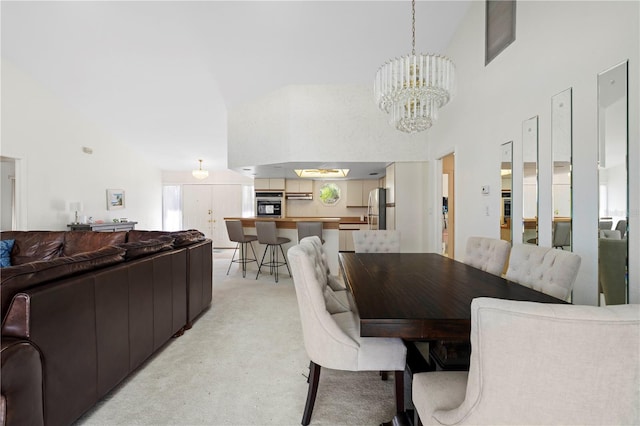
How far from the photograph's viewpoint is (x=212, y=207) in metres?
8.80

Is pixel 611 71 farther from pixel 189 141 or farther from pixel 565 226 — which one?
pixel 189 141

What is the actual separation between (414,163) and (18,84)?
6.52 metres

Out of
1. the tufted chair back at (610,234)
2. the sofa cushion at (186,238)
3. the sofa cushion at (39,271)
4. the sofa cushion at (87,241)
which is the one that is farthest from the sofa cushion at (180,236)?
the tufted chair back at (610,234)

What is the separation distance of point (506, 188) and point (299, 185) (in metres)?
5.27

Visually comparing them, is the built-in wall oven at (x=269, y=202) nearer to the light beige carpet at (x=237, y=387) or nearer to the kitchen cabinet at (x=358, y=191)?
the kitchen cabinet at (x=358, y=191)

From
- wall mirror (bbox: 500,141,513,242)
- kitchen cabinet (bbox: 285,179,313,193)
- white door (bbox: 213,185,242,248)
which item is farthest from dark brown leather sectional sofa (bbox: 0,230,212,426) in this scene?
white door (bbox: 213,185,242,248)

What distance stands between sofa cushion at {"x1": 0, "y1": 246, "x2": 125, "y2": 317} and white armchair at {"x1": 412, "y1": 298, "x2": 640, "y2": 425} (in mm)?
1836

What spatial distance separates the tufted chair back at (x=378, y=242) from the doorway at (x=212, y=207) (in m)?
6.15

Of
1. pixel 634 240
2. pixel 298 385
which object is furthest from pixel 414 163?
pixel 298 385

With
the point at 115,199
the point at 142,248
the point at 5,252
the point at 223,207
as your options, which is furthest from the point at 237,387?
the point at 223,207

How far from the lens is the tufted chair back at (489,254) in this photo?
225 cm

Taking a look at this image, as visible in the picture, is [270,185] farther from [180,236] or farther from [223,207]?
[180,236]

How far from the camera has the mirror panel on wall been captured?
2.12 m

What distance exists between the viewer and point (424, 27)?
12.5 feet
